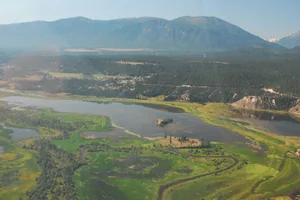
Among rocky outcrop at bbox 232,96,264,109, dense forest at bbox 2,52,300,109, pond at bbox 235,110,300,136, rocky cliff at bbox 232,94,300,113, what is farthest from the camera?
dense forest at bbox 2,52,300,109

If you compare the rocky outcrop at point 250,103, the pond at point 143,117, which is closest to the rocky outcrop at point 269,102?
the rocky outcrop at point 250,103

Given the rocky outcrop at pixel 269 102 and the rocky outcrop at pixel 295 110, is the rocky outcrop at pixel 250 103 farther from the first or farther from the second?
the rocky outcrop at pixel 295 110

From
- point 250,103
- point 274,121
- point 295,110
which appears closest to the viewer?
point 274,121

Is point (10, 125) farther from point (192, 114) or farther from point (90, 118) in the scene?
point (192, 114)

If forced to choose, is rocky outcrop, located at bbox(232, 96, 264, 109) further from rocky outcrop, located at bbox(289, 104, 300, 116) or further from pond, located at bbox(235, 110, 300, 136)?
rocky outcrop, located at bbox(289, 104, 300, 116)

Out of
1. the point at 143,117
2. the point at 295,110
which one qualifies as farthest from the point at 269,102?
the point at 143,117

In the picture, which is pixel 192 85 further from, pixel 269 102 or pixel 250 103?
pixel 269 102

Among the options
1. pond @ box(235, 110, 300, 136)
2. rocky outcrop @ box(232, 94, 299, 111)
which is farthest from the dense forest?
pond @ box(235, 110, 300, 136)

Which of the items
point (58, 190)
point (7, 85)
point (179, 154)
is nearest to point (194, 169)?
point (179, 154)
